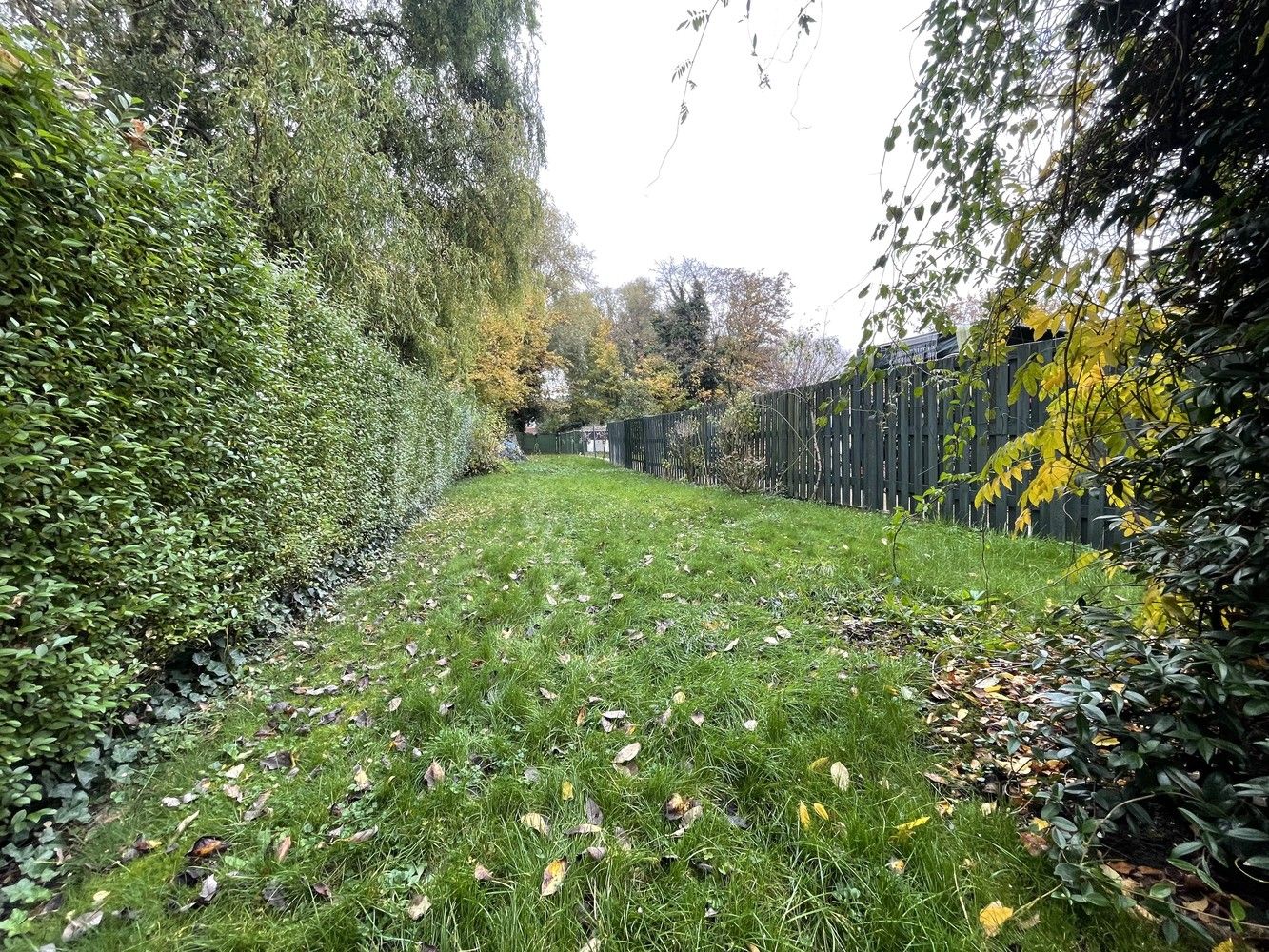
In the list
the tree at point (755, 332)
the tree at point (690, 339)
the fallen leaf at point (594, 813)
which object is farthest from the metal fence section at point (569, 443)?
the fallen leaf at point (594, 813)

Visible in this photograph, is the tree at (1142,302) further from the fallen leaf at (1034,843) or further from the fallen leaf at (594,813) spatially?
the fallen leaf at (594,813)

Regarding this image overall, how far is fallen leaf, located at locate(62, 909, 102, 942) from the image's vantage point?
122 cm

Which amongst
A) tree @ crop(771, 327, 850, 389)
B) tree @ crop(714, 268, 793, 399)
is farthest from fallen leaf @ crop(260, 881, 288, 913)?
tree @ crop(714, 268, 793, 399)

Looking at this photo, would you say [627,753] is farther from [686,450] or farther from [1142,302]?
[686,450]

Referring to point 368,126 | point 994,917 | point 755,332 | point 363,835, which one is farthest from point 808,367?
point 363,835

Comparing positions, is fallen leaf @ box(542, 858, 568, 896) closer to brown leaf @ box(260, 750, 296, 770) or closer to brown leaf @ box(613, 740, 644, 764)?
brown leaf @ box(613, 740, 644, 764)

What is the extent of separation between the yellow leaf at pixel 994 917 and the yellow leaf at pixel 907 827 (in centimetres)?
21

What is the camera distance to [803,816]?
142 centimetres

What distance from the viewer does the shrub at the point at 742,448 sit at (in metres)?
7.83

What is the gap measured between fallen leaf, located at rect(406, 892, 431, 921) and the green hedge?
1.20 meters

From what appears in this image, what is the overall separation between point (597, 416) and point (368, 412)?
22697mm

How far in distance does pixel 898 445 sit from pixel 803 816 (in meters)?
4.81

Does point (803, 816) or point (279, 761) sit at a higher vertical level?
point (803, 816)

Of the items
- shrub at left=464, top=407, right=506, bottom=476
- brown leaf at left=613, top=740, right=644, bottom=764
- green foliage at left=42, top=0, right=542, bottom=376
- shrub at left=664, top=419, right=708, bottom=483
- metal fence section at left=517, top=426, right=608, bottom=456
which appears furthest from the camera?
metal fence section at left=517, top=426, right=608, bottom=456
